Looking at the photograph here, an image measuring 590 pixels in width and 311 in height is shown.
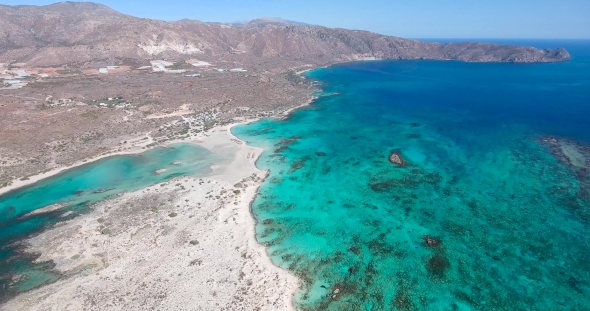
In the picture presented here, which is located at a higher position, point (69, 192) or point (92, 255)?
point (69, 192)

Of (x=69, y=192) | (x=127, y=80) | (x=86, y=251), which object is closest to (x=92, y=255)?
(x=86, y=251)

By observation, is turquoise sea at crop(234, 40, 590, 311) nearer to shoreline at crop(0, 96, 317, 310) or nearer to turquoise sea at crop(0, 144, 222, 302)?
shoreline at crop(0, 96, 317, 310)

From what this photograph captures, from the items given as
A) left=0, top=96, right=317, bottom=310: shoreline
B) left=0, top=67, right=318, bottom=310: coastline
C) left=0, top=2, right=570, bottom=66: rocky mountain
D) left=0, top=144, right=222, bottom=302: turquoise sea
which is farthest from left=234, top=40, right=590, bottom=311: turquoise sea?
left=0, top=2, right=570, bottom=66: rocky mountain

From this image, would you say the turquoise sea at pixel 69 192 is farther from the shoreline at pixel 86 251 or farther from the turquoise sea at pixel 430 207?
the turquoise sea at pixel 430 207

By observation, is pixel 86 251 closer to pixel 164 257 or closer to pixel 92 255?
pixel 92 255

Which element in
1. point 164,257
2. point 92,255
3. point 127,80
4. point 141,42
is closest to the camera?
point 164,257

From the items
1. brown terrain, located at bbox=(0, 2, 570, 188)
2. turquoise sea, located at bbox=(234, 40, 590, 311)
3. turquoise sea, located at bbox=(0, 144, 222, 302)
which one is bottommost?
turquoise sea, located at bbox=(234, 40, 590, 311)
